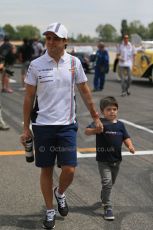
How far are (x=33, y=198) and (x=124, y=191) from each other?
1045 mm

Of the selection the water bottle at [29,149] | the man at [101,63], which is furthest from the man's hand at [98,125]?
the man at [101,63]

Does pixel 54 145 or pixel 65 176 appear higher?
pixel 54 145

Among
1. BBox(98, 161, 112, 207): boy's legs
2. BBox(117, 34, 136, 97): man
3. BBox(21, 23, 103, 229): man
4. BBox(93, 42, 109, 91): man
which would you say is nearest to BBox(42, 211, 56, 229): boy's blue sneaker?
BBox(21, 23, 103, 229): man

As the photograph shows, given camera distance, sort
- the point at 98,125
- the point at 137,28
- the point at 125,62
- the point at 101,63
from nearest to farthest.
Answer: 1. the point at 98,125
2. the point at 125,62
3. the point at 101,63
4. the point at 137,28

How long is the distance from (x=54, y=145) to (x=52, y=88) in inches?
20.2

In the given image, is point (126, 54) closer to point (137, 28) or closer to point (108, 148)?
point (108, 148)

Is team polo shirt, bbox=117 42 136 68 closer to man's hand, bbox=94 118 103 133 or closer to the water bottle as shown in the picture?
man's hand, bbox=94 118 103 133

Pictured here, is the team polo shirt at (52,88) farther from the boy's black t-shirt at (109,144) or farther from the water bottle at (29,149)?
the boy's black t-shirt at (109,144)

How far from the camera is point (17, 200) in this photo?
17.1 ft

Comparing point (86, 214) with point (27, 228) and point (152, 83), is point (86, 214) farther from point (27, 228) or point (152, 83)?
point (152, 83)

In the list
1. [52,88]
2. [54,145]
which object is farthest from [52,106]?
[54,145]

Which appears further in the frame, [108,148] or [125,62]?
[125,62]

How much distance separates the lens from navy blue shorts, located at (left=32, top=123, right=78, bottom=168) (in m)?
4.38

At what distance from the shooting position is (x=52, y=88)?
14.3 ft
